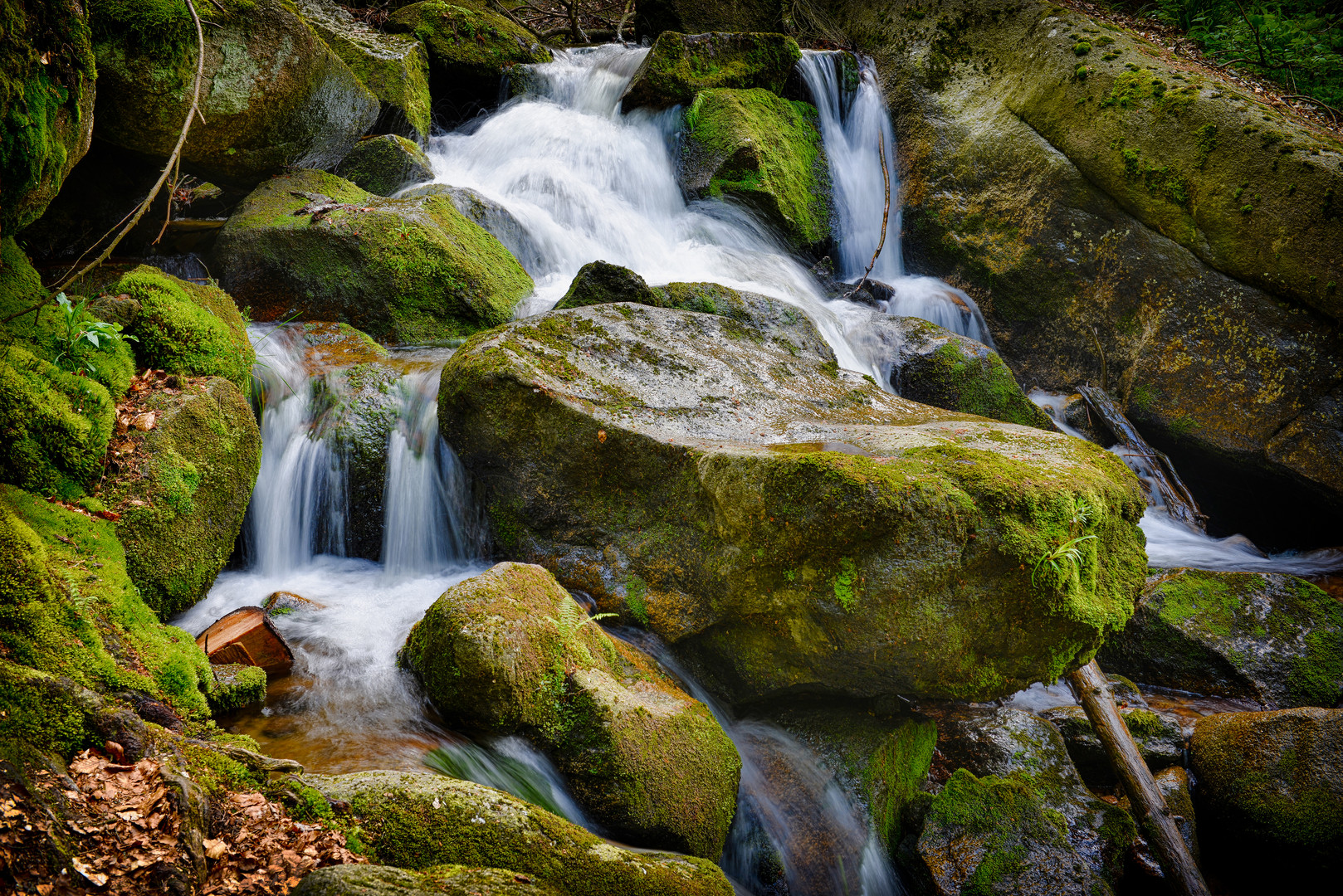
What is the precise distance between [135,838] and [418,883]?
69 cm

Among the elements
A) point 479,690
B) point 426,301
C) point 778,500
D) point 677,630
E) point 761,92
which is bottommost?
A: point 677,630

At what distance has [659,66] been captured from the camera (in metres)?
10.9

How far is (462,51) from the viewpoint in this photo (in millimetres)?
11039

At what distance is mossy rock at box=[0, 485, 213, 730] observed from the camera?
6.00 ft

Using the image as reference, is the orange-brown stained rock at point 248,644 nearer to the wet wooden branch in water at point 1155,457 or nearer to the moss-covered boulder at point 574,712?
the moss-covered boulder at point 574,712

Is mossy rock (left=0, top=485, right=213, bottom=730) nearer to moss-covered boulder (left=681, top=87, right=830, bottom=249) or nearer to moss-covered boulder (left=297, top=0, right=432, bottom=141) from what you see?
moss-covered boulder (left=297, top=0, right=432, bottom=141)

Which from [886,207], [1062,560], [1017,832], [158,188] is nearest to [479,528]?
[158,188]

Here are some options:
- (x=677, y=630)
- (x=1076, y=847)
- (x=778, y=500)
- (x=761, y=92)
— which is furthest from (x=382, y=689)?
(x=761, y=92)

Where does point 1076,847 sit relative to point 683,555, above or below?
below

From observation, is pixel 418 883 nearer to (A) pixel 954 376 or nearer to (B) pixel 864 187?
(A) pixel 954 376

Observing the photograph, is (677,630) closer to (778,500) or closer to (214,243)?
(778,500)

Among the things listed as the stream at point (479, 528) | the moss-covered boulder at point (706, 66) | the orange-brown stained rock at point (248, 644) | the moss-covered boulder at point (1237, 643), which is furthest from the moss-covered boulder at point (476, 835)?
the moss-covered boulder at point (706, 66)

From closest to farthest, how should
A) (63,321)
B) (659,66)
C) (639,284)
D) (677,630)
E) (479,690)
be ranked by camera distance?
1. (479,690)
2. (63,321)
3. (677,630)
4. (639,284)
5. (659,66)

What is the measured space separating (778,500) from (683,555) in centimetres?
92
